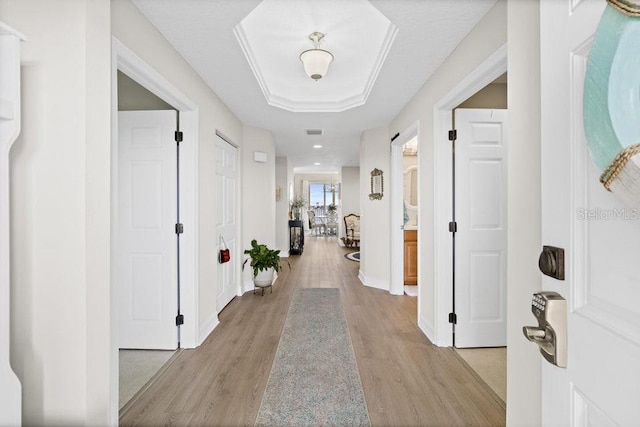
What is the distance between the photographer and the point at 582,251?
62cm

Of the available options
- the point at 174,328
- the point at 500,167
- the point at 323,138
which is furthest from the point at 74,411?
the point at 323,138

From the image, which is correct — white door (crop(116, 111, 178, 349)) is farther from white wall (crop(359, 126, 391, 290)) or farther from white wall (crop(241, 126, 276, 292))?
white wall (crop(359, 126, 391, 290))

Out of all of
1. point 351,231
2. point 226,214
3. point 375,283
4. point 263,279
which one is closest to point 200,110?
point 226,214

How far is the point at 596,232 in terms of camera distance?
58 cm

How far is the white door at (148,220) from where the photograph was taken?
253 cm

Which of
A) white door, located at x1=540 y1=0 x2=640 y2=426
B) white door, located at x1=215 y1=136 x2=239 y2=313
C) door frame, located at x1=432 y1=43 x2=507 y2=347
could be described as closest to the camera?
white door, located at x1=540 y1=0 x2=640 y2=426

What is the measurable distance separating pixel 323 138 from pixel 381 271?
242 cm

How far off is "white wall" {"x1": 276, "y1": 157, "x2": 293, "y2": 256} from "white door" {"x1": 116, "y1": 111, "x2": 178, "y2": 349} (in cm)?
478

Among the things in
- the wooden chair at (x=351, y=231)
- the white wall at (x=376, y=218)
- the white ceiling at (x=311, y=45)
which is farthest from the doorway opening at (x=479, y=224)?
the wooden chair at (x=351, y=231)

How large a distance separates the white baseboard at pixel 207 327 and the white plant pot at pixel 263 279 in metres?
1.03

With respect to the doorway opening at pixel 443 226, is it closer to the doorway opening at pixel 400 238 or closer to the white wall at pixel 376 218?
the doorway opening at pixel 400 238

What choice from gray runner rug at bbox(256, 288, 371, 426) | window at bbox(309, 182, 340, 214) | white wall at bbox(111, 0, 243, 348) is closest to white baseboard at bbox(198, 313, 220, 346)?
white wall at bbox(111, 0, 243, 348)

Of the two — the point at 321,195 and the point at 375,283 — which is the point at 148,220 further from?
the point at 321,195

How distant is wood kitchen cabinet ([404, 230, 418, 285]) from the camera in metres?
4.31
